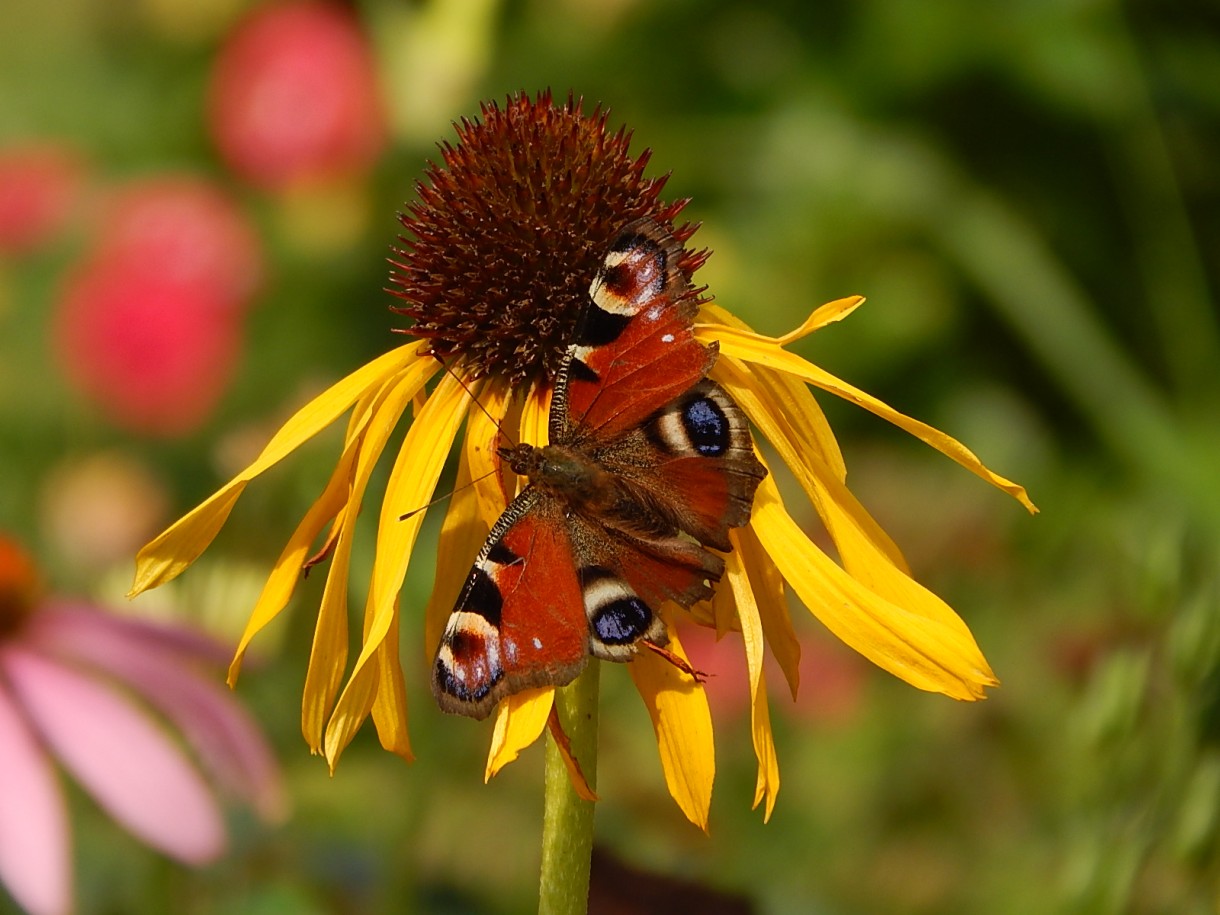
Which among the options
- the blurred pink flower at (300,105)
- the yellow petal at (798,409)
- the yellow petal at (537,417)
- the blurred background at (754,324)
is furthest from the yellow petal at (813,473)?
the blurred pink flower at (300,105)

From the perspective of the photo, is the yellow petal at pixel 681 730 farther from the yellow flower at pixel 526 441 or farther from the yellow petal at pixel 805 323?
Result: the yellow petal at pixel 805 323

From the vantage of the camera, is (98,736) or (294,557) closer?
(294,557)

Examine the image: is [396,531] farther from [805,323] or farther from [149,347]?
[149,347]

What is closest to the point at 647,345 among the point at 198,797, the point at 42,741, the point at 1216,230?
the point at 198,797

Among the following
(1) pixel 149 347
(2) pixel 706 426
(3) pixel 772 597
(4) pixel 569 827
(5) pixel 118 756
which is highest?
(2) pixel 706 426

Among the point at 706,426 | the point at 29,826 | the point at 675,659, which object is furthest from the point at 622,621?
the point at 29,826

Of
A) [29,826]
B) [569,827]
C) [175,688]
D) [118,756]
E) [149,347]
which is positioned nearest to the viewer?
[569,827]

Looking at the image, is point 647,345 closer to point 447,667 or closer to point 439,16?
point 447,667

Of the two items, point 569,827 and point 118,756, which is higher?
point 569,827
